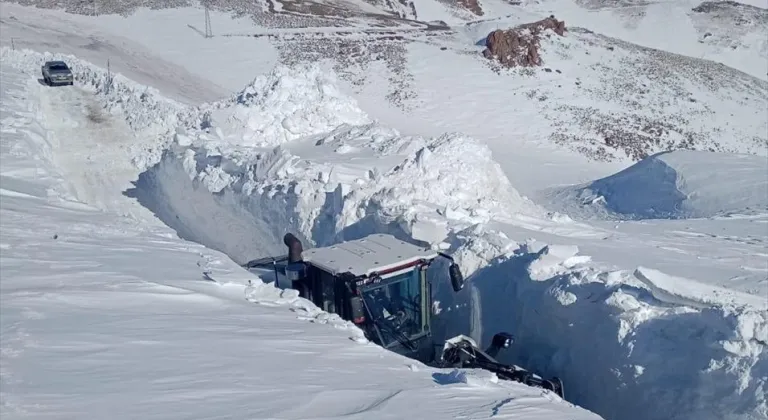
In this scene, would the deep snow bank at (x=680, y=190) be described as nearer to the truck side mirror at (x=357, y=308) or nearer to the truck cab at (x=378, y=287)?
the truck cab at (x=378, y=287)

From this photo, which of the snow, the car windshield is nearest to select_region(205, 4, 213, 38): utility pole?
the snow

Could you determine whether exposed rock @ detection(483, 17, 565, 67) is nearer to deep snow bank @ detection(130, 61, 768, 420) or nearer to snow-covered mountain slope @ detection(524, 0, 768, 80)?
snow-covered mountain slope @ detection(524, 0, 768, 80)

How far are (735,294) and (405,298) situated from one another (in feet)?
12.5

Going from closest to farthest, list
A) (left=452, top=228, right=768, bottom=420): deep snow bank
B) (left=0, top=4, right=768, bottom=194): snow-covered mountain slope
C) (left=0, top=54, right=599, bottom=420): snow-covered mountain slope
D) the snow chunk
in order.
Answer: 1. (left=0, top=54, right=599, bottom=420): snow-covered mountain slope
2. (left=452, top=228, right=768, bottom=420): deep snow bank
3. the snow chunk
4. (left=0, top=4, right=768, bottom=194): snow-covered mountain slope

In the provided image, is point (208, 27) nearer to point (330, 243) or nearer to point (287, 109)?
point (287, 109)

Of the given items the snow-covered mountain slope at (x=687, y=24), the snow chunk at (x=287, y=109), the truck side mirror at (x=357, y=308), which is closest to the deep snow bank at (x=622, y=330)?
the truck side mirror at (x=357, y=308)

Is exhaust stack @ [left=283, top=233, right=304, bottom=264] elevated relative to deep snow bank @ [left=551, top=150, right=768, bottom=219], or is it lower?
elevated

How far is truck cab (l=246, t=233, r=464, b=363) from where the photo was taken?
8484 mm

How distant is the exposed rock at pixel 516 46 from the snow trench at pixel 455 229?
18.8 metres

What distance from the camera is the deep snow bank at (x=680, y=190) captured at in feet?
57.9

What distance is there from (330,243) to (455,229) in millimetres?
2537

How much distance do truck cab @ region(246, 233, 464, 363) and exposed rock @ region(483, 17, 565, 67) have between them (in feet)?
94.8

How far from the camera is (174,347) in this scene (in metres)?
7.30

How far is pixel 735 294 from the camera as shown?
348 inches
